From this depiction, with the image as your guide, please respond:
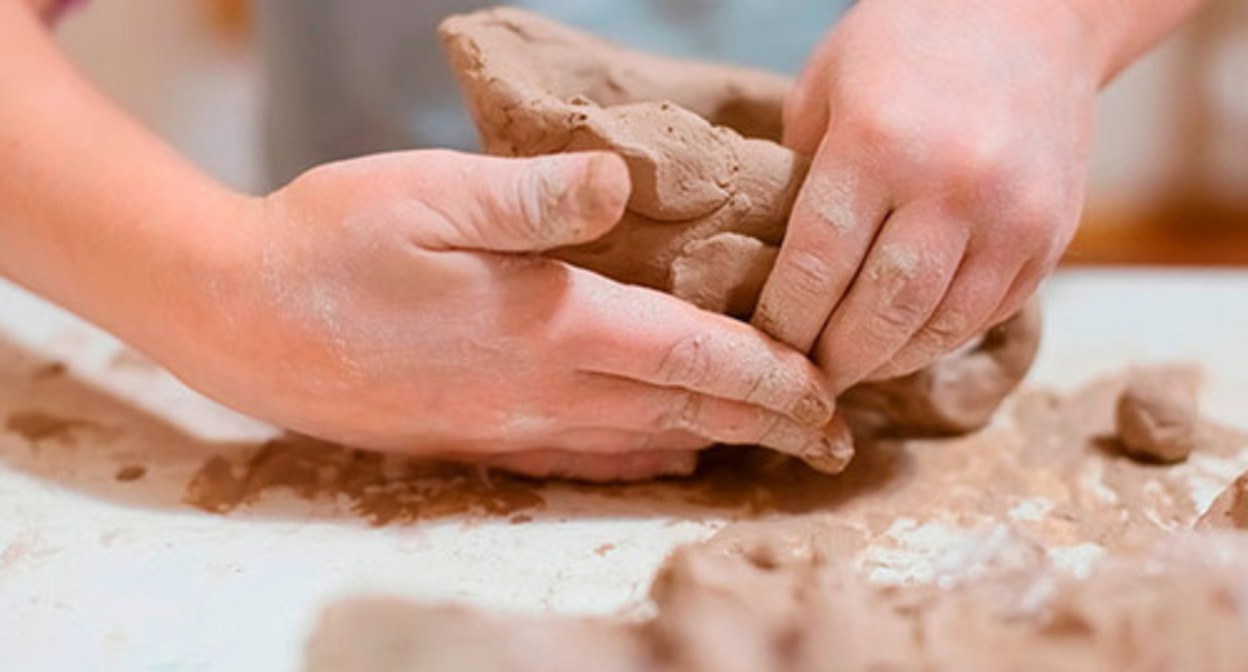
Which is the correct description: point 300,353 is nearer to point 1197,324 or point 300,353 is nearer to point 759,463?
point 759,463

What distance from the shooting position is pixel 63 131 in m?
0.95

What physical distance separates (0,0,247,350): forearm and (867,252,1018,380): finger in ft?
1.32

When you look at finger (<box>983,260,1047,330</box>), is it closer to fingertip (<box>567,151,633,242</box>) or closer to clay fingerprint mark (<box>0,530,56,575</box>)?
fingertip (<box>567,151,633,242</box>)

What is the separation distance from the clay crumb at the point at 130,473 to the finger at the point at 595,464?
219mm

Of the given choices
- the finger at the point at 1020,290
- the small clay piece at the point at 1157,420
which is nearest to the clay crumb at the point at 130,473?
the finger at the point at 1020,290

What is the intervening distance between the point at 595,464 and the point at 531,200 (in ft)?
0.76

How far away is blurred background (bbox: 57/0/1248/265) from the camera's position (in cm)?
239

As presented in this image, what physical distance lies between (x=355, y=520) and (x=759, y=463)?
0.26 m

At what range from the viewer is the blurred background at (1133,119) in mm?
2391

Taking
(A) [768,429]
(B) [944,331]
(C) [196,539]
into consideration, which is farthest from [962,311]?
(C) [196,539]

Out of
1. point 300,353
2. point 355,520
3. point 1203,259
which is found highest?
point 300,353

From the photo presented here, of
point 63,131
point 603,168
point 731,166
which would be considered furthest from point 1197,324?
point 63,131

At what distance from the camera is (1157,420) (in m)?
0.97

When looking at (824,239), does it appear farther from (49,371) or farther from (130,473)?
(49,371)
